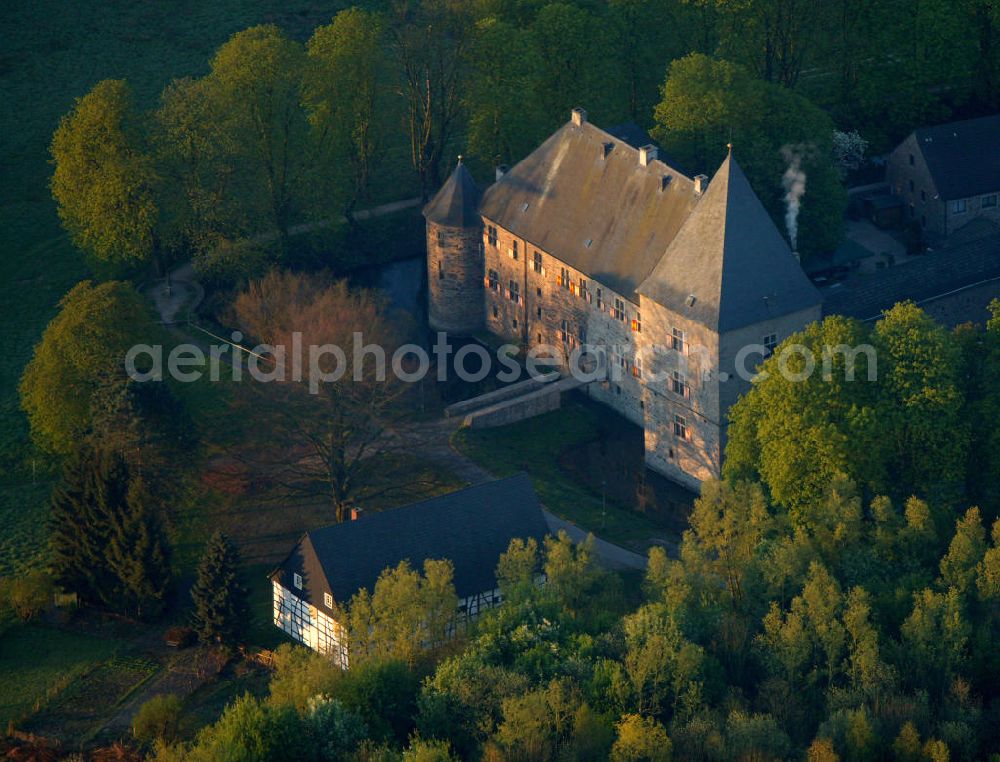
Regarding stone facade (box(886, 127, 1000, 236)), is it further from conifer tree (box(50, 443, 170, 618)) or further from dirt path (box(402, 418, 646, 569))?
conifer tree (box(50, 443, 170, 618))

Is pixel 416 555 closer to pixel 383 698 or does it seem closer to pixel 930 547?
pixel 383 698

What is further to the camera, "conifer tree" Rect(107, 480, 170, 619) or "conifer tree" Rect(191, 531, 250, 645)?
"conifer tree" Rect(107, 480, 170, 619)

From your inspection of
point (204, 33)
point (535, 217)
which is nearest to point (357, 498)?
point (535, 217)

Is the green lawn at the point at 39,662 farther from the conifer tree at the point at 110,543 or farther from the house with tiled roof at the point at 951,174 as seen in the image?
the house with tiled roof at the point at 951,174

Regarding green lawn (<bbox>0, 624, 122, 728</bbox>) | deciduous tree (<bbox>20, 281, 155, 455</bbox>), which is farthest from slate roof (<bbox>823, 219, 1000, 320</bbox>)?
green lawn (<bbox>0, 624, 122, 728</bbox>)

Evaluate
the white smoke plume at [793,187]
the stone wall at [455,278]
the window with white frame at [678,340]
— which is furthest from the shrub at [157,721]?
the white smoke plume at [793,187]

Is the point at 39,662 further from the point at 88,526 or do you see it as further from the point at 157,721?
the point at 157,721
